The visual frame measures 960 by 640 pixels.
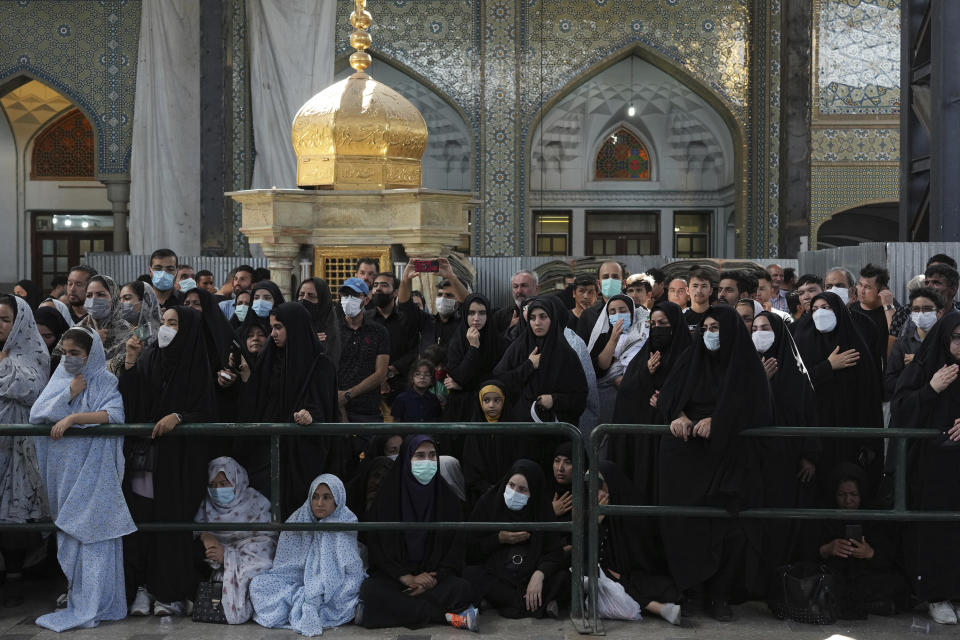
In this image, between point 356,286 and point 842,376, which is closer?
point 842,376

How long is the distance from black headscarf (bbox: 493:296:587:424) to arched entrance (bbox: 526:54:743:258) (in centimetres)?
1128

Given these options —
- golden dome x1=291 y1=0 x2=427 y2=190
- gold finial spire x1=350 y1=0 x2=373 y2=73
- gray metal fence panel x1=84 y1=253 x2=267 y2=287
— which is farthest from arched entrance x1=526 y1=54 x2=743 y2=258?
golden dome x1=291 y1=0 x2=427 y2=190

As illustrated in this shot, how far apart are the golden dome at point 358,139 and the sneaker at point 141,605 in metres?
3.86

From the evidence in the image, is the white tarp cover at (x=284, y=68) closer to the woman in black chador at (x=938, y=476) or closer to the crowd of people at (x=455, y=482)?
the crowd of people at (x=455, y=482)

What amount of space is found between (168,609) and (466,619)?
4.02ft

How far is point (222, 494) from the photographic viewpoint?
4.57 metres

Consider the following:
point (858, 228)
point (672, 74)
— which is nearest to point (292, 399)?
point (672, 74)

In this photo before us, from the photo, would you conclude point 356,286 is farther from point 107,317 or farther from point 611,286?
point 611,286

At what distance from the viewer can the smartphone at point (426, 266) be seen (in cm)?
655

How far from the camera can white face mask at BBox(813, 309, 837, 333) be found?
515 centimetres

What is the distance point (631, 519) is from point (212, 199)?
845 centimetres

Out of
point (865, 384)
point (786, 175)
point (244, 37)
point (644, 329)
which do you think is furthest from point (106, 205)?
point (865, 384)

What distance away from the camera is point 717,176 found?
16.7 meters

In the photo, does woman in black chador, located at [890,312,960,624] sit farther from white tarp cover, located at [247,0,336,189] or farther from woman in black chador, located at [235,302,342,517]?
white tarp cover, located at [247,0,336,189]
